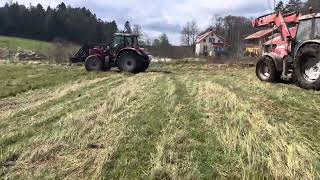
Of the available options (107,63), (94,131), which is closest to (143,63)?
(107,63)

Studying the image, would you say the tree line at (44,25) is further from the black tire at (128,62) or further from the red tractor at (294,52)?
the red tractor at (294,52)

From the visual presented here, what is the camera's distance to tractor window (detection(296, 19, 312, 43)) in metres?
15.1

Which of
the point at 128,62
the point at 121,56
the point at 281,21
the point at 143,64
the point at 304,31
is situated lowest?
the point at 143,64

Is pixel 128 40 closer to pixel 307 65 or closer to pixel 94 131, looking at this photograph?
pixel 307 65

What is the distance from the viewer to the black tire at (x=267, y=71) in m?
17.2

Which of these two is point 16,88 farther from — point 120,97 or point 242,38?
point 242,38

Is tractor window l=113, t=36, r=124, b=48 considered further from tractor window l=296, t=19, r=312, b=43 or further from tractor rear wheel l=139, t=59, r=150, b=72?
tractor window l=296, t=19, r=312, b=43

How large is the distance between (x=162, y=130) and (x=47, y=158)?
2002 millimetres

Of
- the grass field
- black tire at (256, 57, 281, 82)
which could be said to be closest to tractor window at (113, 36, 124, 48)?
black tire at (256, 57, 281, 82)

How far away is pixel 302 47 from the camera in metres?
14.7

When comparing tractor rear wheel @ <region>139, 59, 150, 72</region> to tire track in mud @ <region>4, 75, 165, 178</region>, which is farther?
tractor rear wheel @ <region>139, 59, 150, 72</region>

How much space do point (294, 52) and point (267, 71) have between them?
2.43m

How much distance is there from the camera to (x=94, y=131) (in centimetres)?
782

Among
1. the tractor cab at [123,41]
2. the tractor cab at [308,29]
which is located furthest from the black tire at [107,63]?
the tractor cab at [308,29]
